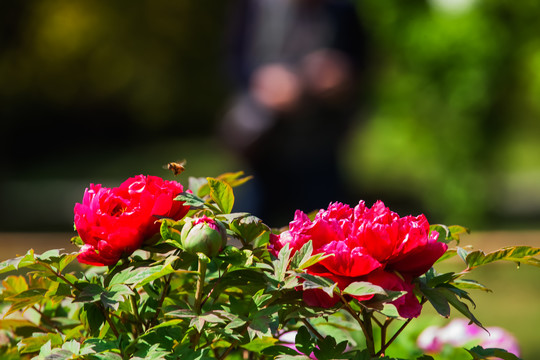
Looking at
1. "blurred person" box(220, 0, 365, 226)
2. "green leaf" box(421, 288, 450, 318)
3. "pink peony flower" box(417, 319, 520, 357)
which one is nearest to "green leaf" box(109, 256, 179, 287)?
"green leaf" box(421, 288, 450, 318)

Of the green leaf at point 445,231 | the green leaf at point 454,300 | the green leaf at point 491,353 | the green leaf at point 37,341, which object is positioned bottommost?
the green leaf at point 491,353

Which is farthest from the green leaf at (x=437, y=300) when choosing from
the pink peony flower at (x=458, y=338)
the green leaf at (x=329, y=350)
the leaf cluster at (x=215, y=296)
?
the pink peony flower at (x=458, y=338)

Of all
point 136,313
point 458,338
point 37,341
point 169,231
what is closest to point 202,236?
point 169,231

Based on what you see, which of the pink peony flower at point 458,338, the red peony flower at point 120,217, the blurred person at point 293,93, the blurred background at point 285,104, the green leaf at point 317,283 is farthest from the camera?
the blurred background at point 285,104

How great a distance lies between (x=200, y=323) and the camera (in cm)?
74

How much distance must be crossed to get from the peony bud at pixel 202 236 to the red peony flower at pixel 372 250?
7cm

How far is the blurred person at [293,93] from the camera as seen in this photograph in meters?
3.69

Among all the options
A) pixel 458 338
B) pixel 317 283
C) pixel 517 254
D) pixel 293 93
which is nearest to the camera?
pixel 317 283

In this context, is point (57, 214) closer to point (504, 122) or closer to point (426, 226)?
point (504, 122)

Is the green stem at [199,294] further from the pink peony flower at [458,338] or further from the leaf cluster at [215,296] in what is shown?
the pink peony flower at [458,338]

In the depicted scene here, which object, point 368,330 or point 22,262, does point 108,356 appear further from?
point 368,330

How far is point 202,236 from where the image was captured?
73 cm

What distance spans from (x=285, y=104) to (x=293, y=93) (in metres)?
0.07

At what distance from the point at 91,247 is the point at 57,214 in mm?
9394
